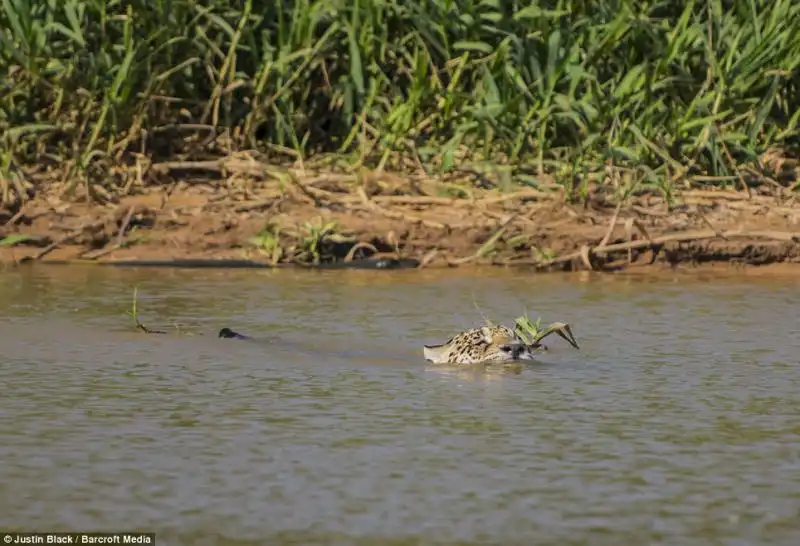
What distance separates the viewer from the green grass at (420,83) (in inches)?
382

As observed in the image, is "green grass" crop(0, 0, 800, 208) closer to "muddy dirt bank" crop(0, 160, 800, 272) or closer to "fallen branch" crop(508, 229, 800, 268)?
"muddy dirt bank" crop(0, 160, 800, 272)

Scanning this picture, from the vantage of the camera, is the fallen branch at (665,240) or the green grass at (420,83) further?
the green grass at (420,83)

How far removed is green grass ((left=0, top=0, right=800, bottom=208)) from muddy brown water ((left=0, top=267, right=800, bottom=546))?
1.68 m

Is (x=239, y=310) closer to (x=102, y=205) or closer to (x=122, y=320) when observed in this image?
(x=122, y=320)

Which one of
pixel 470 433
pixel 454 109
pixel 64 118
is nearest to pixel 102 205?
pixel 64 118

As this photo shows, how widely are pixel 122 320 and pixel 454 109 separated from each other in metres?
3.35

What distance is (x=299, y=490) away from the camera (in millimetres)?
4473

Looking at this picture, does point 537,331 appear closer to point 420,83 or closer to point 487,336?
point 487,336

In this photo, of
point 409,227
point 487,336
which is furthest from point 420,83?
point 487,336

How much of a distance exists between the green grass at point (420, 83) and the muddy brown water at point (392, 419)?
5.50 feet

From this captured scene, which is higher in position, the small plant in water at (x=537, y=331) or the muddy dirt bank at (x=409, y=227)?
the muddy dirt bank at (x=409, y=227)

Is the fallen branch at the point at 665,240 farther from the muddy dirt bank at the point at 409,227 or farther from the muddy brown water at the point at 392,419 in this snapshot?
the muddy brown water at the point at 392,419

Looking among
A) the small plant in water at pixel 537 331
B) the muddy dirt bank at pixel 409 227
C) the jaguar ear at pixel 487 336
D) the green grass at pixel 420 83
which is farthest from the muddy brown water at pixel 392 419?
the green grass at pixel 420 83

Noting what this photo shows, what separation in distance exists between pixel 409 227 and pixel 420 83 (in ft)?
3.36
